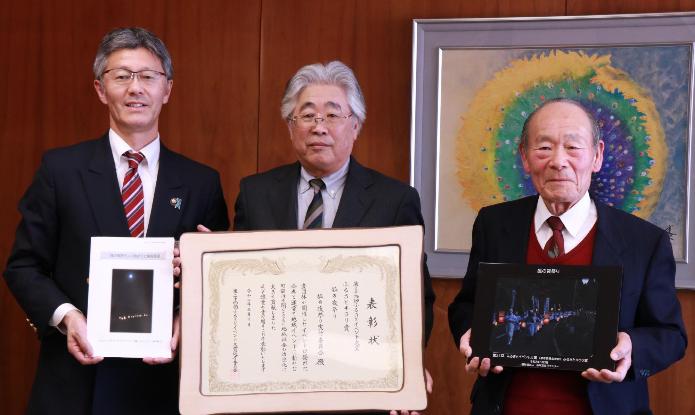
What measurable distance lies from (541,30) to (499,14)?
7.7 inches

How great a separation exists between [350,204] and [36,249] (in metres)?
0.88

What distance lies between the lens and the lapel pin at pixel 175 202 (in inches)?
94.7

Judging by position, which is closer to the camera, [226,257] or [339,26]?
[226,257]

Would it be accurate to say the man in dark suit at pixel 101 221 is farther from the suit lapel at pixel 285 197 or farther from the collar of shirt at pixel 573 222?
the collar of shirt at pixel 573 222

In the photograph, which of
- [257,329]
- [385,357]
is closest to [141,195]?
[257,329]

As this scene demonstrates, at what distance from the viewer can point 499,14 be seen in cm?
347

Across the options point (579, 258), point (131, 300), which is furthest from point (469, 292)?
point (131, 300)

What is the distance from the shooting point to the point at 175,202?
2.41 metres

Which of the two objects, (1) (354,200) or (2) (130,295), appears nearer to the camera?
(2) (130,295)

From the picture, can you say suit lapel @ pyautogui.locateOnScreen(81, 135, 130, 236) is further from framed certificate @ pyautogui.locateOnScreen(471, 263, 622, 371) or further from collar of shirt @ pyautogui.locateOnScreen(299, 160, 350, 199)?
framed certificate @ pyautogui.locateOnScreen(471, 263, 622, 371)

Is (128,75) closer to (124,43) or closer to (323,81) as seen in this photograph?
(124,43)

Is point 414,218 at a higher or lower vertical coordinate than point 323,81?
lower

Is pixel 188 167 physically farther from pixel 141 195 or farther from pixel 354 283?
pixel 354 283

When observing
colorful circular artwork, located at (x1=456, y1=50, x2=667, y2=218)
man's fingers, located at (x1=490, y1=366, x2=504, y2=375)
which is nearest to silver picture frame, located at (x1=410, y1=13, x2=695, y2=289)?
Answer: colorful circular artwork, located at (x1=456, y1=50, x2=667, y2=218)
